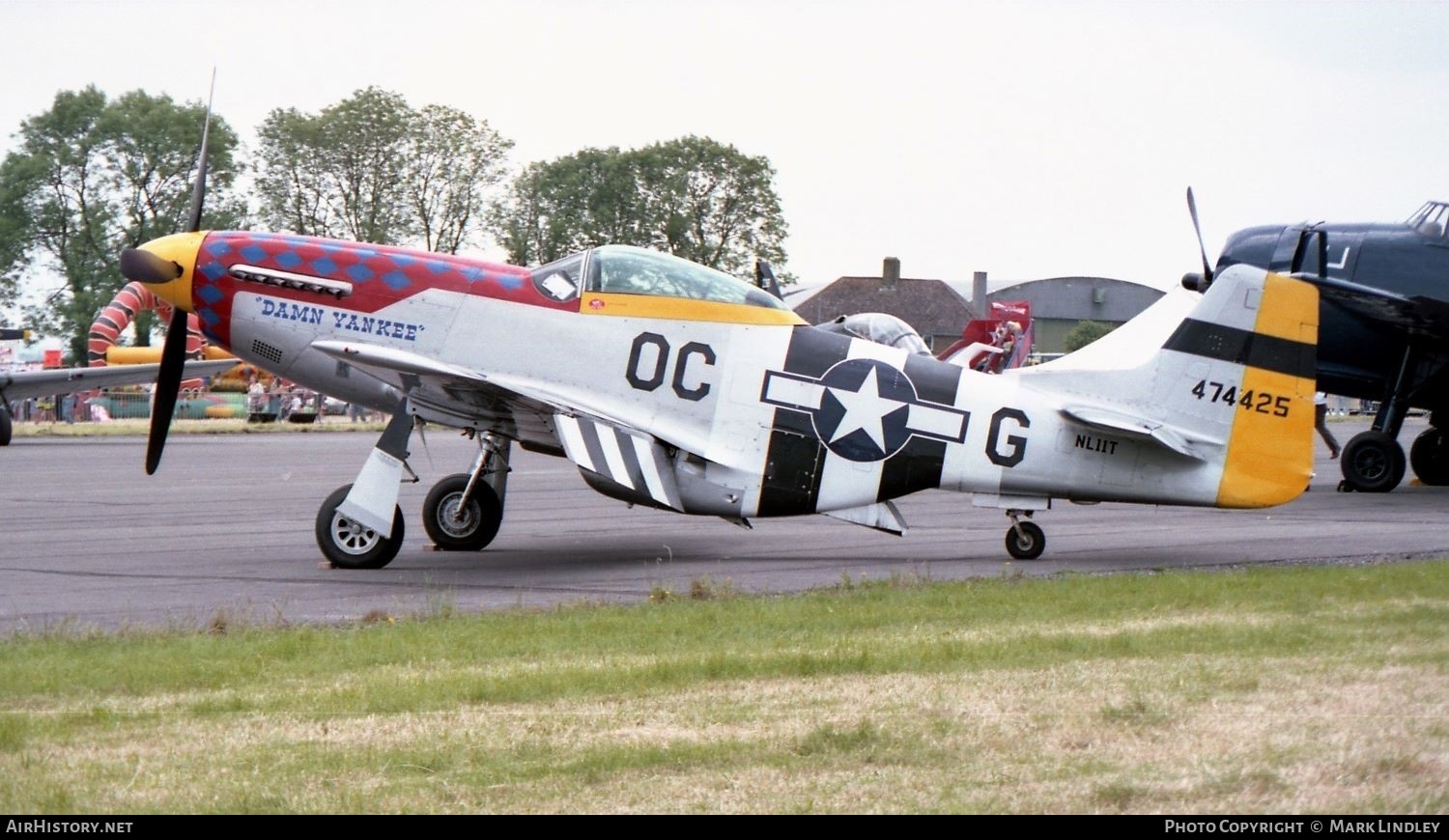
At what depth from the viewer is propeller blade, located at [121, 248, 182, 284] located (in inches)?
522

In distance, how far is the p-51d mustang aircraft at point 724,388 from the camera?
503 inches

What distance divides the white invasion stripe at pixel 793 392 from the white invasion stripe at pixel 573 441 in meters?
1.69

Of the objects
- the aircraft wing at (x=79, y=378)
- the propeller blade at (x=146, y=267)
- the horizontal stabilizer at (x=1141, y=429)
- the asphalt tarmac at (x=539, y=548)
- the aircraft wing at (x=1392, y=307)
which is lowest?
the aircraft wing at (x=79, y=378)

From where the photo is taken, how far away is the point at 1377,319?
66.8ft

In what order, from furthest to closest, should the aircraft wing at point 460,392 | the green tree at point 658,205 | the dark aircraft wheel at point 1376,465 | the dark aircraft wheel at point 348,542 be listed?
the green tree at point 658,205, the dark aircraft wheel at point 1376,465, the dark aircraft wheel at point 348,542, the aircraft wing at point 460,392

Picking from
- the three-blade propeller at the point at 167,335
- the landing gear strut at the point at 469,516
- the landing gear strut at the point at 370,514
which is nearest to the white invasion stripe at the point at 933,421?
the landing gear strut at the point at 469,516

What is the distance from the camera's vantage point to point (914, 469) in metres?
13.1

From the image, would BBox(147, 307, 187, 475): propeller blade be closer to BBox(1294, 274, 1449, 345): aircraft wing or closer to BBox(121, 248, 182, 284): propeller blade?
BBox(121, 248, 182, 284): propeller blade

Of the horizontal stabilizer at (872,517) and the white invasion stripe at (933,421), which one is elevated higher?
the white invasion stripe at (933,421)

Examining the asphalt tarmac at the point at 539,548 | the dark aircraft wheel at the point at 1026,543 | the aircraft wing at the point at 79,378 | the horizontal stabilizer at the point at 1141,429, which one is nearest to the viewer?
the asphalt tarmac at the point at 539,548

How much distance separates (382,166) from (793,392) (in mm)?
59370

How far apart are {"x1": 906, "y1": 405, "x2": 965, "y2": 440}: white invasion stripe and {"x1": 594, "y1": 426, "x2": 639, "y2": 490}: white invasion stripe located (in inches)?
98.2

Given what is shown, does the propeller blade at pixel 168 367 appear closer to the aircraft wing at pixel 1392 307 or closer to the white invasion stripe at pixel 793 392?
the white invasion stripe at pixel 793 392
